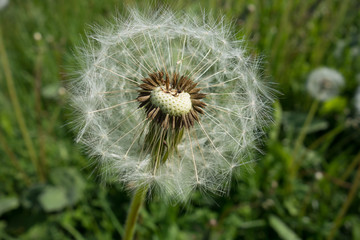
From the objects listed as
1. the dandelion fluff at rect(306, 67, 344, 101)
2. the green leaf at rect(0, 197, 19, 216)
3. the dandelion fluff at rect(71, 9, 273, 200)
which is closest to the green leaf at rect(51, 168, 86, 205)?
the green leaf at rect(0, 197, 19, 216)

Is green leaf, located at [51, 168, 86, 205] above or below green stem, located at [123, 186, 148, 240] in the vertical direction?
Answer: above

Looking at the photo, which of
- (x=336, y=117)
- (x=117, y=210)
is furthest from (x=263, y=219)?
(x=336, y=117)

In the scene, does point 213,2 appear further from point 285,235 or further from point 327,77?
point 285,235

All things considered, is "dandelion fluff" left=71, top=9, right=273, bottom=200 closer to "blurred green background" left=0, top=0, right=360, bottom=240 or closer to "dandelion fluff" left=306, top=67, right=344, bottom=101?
"blurred green background" left=0, top=0, right=360, bottom=240

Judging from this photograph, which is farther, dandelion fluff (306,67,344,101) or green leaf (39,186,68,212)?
dandelion fluff (306,67,344,101)

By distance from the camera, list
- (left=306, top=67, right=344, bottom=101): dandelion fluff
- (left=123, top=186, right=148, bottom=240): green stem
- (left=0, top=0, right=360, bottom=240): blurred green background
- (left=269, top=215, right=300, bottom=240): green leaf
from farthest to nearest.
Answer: (left=306, top=67, right=344, bottom=101): dandelion fluff → (left=0, top=0, right=360, bottom=240): blurred green background → (left=269, top=215, right=300, bottom=240): green leaf → (left=123, top=186, right=148, bottom=240): green stem

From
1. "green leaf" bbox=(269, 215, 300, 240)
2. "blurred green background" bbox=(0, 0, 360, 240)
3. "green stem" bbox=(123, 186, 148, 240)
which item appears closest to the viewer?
"green stem" bbox=(123, 186, 148, 240)
